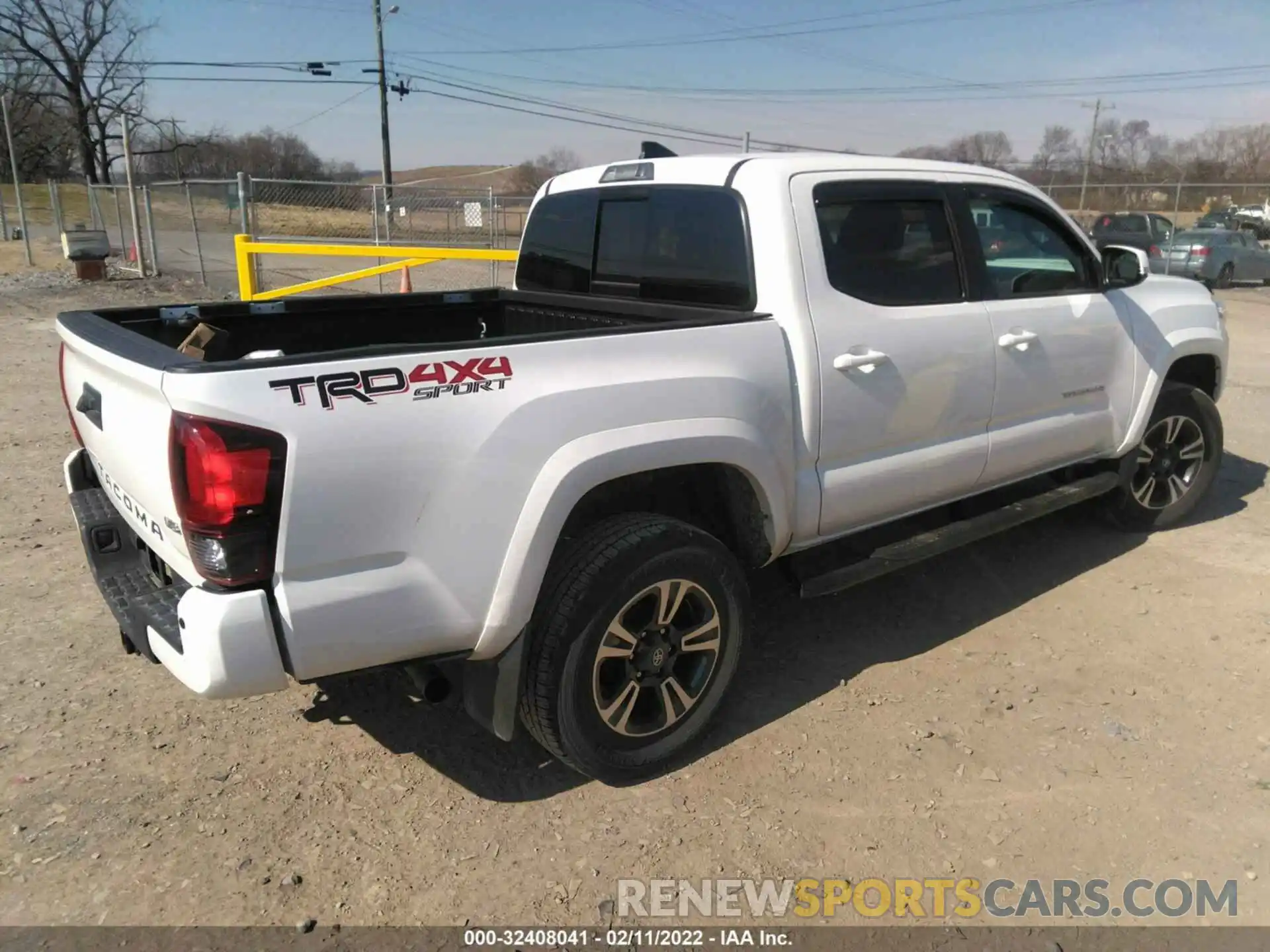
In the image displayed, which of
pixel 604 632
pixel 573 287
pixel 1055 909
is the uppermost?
pixel 573 287

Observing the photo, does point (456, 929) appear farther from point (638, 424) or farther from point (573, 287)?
point (573, 287)

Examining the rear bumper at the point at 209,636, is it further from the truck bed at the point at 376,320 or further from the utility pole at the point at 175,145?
the utility pole at the point at 175,145

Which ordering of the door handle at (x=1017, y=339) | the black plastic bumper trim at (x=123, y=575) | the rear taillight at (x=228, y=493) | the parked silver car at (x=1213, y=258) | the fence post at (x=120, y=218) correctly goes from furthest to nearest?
the parked silver car at (x=1213, y=258) < the fence post at (x=120, y=218) < the door handle at (x=1017, y=339) < the black plastic bumper trim at (x=123, y=575) < the rear taillight at (x=228, y=493)

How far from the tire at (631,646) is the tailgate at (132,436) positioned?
1.01 metres

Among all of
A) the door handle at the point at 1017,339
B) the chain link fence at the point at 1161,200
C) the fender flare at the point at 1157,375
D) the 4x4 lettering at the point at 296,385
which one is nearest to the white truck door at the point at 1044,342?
the door handle at the point at 1017,339

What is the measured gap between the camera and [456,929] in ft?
8.06

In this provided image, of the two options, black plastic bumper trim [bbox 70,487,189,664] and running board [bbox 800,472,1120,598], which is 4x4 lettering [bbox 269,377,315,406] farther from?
running board [bbox 800,472,1120,598]

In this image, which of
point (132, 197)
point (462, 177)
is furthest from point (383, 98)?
point (132, 197)

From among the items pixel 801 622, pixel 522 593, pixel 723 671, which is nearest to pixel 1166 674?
pixel 801 622

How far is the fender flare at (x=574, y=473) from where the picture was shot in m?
2.56

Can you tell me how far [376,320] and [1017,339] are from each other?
2.79m

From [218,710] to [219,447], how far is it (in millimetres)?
1644

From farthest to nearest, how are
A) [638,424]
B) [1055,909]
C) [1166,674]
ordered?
[1166,674] < [638,424] < [1055,909]

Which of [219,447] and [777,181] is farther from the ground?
[777,181]
